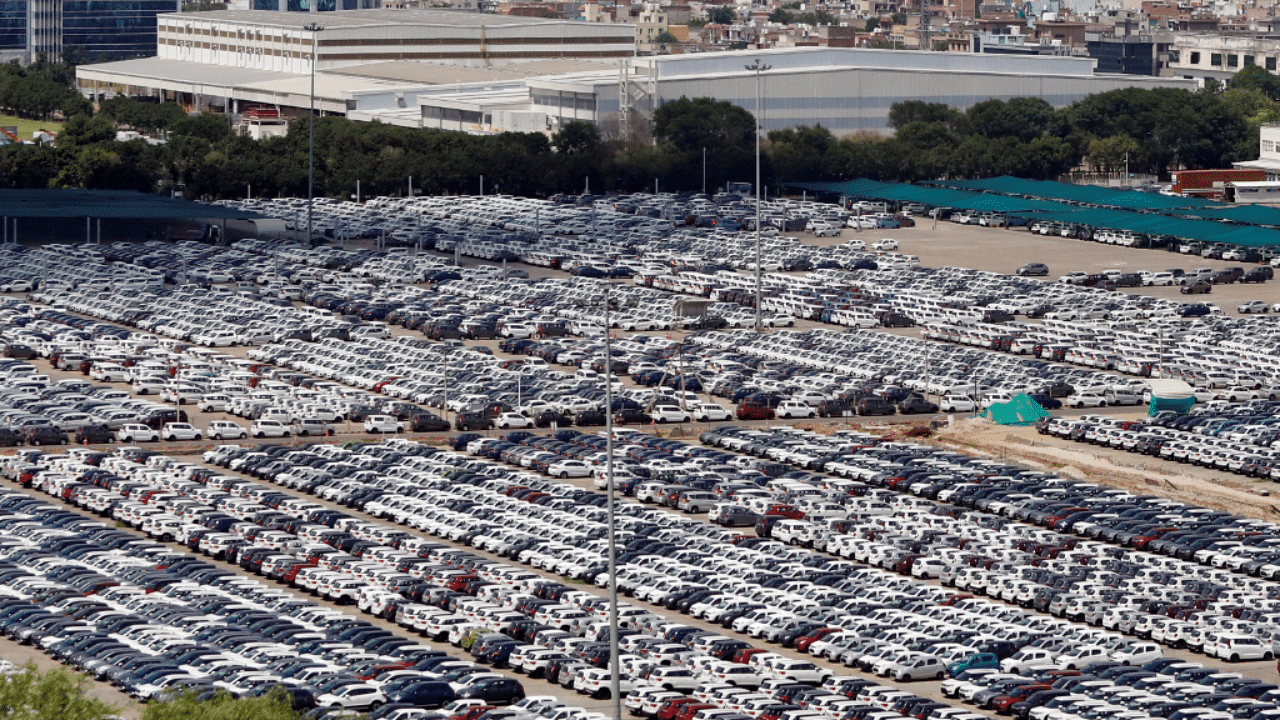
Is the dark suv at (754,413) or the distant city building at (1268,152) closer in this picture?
the dark suv at (754,413)

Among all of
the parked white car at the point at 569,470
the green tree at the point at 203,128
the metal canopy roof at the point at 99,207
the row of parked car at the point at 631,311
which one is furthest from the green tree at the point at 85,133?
the parked white car at the point at 569,470

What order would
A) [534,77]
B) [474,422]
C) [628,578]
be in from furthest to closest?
[534,77] < [474,422] < [628,578]

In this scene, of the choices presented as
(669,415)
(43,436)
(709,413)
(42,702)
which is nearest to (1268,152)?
(709,413)

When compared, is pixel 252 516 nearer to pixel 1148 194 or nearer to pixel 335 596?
pixel 335 596

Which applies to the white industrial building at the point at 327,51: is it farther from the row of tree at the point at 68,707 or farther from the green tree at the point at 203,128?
the row of tree at the point at 68,707

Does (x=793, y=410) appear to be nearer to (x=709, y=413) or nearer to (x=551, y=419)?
(x=709, y=413)

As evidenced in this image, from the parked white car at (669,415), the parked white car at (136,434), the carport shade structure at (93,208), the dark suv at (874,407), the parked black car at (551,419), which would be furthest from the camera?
the carport shade structure at (93,208)

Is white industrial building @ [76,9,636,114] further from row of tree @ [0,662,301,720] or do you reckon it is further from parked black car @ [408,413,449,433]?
row of tree @ [0,662,301,720]

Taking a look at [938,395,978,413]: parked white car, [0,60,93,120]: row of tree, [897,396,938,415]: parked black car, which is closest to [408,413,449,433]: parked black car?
[897,396,938,415]: parked black car
